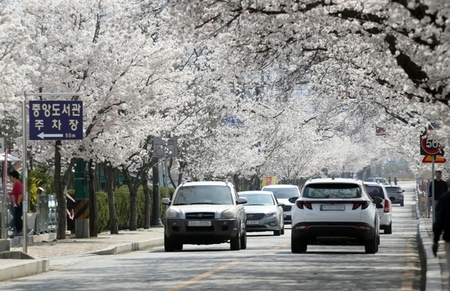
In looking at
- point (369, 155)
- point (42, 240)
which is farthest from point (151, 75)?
point (369, 155)

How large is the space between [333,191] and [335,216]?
2.56ft

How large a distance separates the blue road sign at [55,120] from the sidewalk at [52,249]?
2.66 meters

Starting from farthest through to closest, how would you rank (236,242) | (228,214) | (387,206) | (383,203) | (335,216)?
(383,203)
(387,206)
(236,242)
(228,214)
(335,216)

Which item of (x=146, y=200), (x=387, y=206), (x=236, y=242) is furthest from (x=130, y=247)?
(x=146, y=200)

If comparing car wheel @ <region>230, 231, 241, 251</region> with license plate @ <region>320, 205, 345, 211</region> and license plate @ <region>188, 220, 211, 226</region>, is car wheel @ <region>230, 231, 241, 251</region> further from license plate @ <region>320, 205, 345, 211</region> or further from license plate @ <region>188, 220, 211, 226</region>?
license plate @ <region>320, 205, 345, 211</region>

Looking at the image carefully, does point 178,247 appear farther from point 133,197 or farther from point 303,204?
point 133,197

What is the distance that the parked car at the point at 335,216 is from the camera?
25.4m

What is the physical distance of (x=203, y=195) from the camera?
2983 centimetres

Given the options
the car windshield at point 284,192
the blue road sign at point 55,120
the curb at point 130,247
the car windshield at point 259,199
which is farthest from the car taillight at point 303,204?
the car windshield at point 284,192

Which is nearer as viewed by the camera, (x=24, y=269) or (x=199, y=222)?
(x=24, y=269)

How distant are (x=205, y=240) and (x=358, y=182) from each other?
4.45 metres

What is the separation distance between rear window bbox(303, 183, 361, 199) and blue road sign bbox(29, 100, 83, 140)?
19.5 ft

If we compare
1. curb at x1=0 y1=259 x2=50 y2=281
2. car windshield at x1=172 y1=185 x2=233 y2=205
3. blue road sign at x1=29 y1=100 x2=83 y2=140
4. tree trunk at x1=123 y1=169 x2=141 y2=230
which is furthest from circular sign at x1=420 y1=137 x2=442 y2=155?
curb at x1=0 y1=259 x2=50 y2=281

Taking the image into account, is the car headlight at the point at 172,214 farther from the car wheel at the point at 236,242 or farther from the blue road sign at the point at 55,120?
the blue road sign at the point at 55,120
